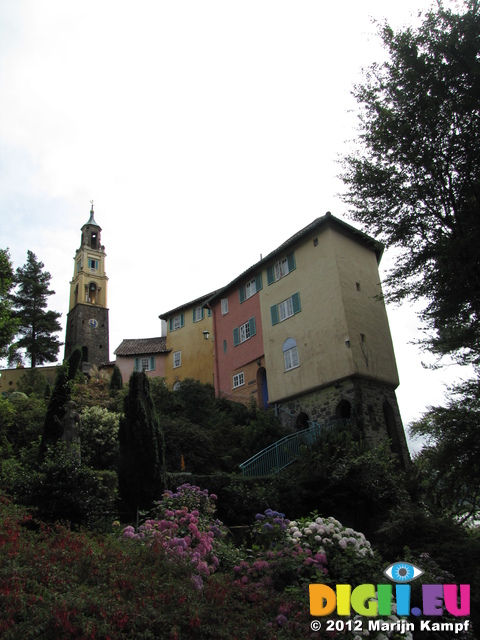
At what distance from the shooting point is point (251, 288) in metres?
27.3

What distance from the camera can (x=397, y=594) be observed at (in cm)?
631

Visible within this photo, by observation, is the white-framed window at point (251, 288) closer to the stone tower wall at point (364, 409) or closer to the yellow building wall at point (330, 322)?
the yellow building wall at point (330, 322)

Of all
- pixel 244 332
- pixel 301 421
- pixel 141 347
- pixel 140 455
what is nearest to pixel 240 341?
pixel 244 332

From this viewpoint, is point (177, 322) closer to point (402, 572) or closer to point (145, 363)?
point (145, 363)

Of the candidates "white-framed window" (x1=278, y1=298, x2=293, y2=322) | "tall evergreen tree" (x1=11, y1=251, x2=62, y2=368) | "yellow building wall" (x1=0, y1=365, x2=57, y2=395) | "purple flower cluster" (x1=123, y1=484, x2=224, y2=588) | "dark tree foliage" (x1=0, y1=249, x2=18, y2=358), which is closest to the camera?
"purple flower cluster" (x1=123, y1=484, x2=224, y2=588)

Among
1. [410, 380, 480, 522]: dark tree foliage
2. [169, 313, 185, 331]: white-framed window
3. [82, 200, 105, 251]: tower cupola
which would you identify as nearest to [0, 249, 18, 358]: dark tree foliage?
[410, 380, 480, 522]: dark tree foliage

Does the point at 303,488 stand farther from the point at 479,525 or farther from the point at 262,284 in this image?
the point at 262,284

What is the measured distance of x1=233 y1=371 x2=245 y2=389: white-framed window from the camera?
26.8m

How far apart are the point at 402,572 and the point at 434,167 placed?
10.5 metres

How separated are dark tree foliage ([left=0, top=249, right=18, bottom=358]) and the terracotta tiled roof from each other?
695 inches

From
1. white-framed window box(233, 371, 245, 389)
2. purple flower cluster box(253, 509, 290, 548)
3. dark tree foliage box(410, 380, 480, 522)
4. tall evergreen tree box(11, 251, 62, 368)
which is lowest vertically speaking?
purple flower cluster box(253, 509, 290, 548)

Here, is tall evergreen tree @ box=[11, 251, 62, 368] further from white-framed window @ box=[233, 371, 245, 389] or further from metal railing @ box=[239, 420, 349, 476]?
metal railing @ box=[239, 420, 349, 476]

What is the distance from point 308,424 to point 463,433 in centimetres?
984

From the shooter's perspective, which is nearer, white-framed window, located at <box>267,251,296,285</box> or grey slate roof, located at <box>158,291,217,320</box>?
white-framed window, located at <box>267,251,296,285</box>
